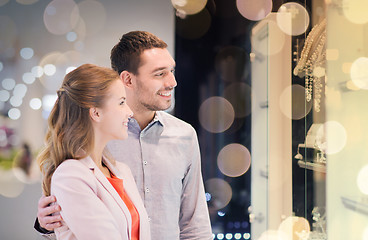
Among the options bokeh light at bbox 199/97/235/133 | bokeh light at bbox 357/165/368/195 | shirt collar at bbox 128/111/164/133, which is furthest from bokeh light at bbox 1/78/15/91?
bokeh light at bbox 357/165/368/195

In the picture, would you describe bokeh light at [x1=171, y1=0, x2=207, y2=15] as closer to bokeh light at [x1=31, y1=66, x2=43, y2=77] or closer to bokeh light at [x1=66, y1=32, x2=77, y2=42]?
bokeh light at [x1=66, y1=32, x2=77, y2=42]

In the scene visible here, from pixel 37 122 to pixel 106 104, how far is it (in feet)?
9.33

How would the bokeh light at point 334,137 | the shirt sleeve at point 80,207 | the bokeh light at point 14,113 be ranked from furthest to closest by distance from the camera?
the bokeh light at point 14,113
the bokeh light at point 334,137
the shirt sleeve at point 80,207

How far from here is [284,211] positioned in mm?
2936

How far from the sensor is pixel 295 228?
2.61 m

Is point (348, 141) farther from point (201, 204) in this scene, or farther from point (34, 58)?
point (34, 58)

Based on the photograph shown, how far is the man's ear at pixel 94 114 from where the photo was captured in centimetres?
108

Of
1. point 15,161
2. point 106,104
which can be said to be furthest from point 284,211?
point 15,161

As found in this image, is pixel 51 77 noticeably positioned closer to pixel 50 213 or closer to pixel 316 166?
pixel 316 166

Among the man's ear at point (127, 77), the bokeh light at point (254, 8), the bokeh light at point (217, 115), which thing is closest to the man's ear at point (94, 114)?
the man's ear at point (127, 77)

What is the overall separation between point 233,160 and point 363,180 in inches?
85.2

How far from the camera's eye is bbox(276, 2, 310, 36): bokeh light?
240cm

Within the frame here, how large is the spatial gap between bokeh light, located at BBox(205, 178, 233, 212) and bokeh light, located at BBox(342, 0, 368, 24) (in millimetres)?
2385

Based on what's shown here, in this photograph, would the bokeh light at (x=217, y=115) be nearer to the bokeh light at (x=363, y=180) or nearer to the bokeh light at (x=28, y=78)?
the bokeh light at (x=28, y=78)
